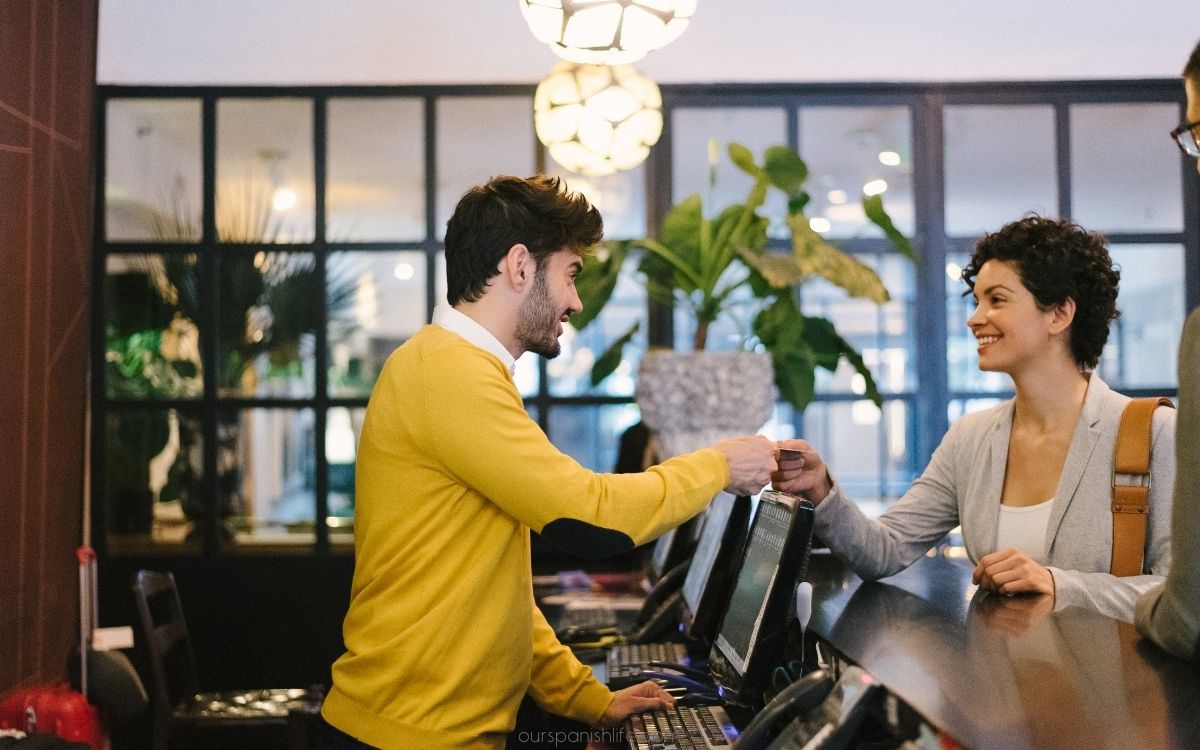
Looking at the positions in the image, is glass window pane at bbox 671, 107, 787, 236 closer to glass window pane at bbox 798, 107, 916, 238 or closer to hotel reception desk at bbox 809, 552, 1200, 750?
glass window pane at bbox 798, 107, 916, 238

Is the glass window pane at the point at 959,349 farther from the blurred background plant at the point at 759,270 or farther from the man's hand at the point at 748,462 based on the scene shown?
the man's hand at the point at 748,462

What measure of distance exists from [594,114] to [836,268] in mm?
993

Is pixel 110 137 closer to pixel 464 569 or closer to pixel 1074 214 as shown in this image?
pixel 464 569

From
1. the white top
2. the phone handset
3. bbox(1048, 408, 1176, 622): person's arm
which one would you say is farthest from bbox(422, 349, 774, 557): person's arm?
the white top

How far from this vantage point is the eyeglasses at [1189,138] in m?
1.52

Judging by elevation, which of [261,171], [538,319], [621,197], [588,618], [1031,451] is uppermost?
[261,171]

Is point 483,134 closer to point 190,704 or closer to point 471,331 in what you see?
point 190,704

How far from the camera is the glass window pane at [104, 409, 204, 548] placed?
445 cm

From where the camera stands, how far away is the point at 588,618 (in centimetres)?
302

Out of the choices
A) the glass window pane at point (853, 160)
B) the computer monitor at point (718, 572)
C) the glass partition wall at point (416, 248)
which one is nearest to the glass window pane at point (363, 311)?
the glass partition wall at point (416, 248)

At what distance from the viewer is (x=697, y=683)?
79.1 inches

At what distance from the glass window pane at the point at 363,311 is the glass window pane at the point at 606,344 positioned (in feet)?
2.02

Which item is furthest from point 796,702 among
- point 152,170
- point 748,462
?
point 152,170

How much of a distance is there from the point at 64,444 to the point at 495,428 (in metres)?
3.19
